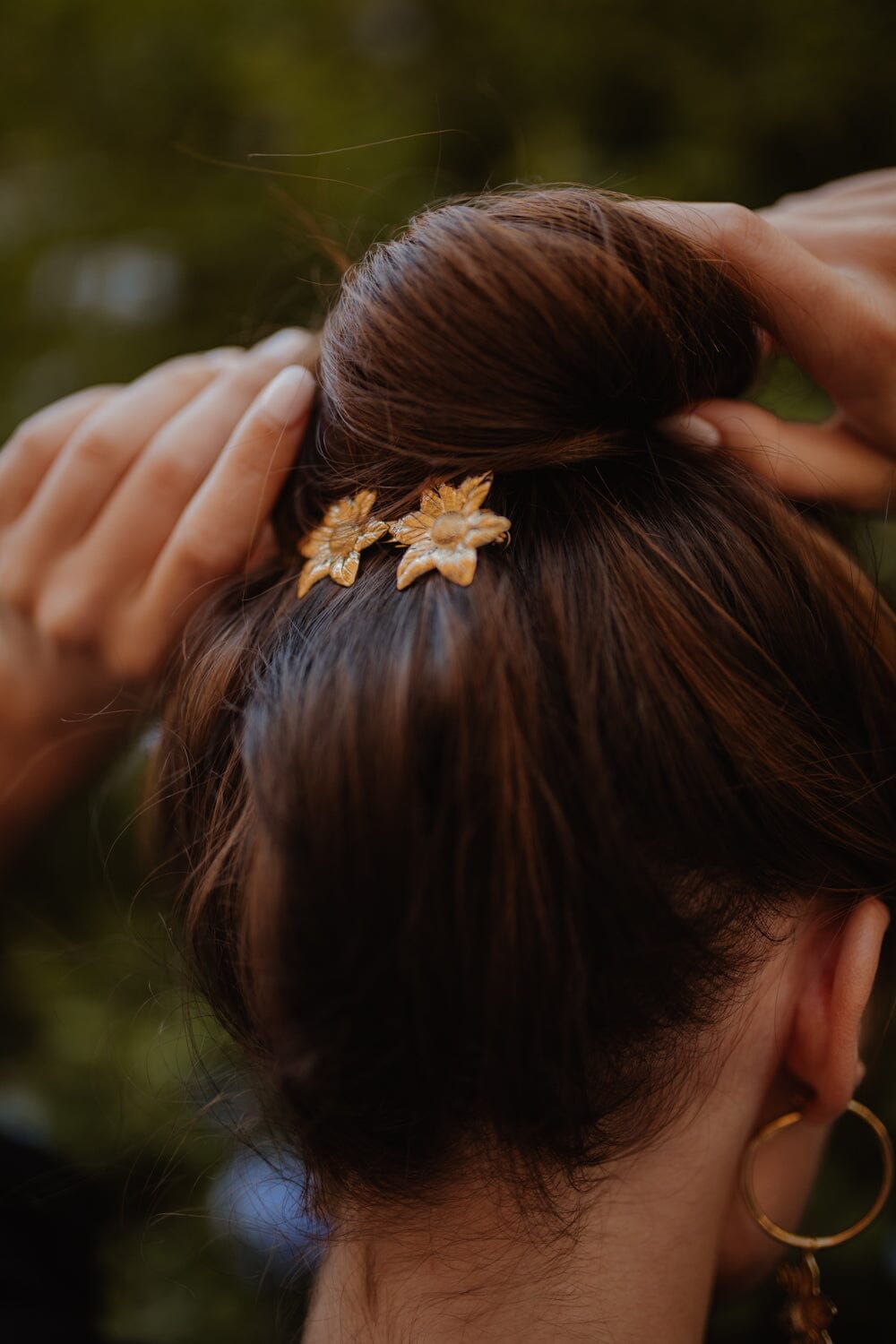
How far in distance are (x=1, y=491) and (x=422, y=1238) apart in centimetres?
82

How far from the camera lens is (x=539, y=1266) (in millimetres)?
763

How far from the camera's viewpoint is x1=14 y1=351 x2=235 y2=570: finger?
3.06ft

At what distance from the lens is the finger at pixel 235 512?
2.68 ft

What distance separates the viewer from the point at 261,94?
1.41 m

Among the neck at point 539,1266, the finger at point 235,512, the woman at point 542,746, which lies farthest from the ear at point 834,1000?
the finger at point 235,512

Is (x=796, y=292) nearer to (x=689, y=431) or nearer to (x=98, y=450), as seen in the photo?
(x=689, y=431)

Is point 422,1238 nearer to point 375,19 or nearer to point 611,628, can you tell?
point 611,628

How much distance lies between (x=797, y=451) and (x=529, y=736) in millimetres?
388

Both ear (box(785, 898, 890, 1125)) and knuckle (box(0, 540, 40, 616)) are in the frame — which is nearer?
ear (box(785, 898, 890, 1125))

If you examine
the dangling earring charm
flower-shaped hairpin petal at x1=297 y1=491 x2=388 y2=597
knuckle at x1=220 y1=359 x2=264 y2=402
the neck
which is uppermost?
knuckle at x1=220 y1=359 x2=264 y2=402

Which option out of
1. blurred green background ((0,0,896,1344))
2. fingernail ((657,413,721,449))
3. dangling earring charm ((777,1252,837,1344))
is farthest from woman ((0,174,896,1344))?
blurred green background ((0,0,896,1344))

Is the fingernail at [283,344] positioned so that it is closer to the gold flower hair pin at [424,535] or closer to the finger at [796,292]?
the gold flower hair pin at [424,535]

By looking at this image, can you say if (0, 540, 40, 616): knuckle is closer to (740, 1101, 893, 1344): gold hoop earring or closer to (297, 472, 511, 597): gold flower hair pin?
(297, 472, 511, 597): gold flower hair pin

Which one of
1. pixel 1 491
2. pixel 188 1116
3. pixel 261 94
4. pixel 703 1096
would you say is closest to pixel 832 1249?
pixel 703 1096
